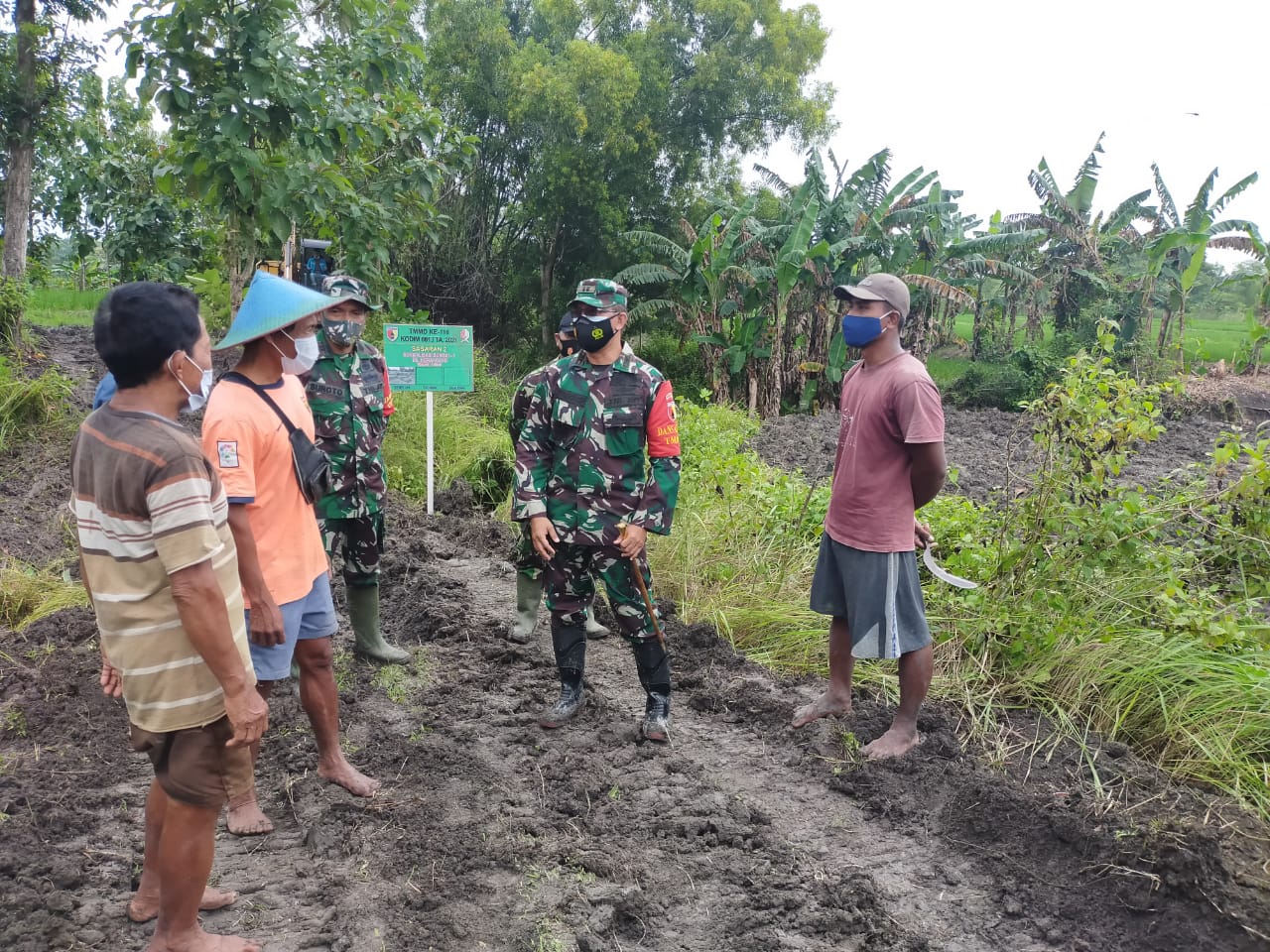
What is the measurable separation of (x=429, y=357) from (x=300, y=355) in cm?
485

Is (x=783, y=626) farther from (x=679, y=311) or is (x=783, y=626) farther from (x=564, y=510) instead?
(x=679, y=311)

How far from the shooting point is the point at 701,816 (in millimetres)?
3617

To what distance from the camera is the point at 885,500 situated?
391 cm

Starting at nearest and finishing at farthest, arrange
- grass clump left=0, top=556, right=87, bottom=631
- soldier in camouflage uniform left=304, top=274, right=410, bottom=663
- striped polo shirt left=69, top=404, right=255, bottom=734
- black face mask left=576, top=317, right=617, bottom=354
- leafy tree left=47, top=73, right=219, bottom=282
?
striped polo shirt left=69, top=404, right=255, bottom=734 < black face mask left=576, top=317, right=617, bottom=354 < soldier in camouflage uniform left=304, top=274, right=410, bottom=663 < grass clump left=0, top=556, right=87, bottom=631 < leafy tree left=47, top=73, right=219, bottom=282

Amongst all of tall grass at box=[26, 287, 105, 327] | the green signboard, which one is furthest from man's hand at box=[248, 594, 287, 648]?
tall grass at box=[26, 287, 105, 327]

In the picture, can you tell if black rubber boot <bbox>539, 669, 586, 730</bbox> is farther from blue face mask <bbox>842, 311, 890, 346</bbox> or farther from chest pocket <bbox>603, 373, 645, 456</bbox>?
blue face mask <bbox>842, 311, 890, 346</bbox>

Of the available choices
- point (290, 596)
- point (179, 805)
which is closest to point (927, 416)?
point (290, 596)

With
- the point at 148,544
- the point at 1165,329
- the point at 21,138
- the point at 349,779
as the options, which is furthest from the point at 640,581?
the point at 1165,329

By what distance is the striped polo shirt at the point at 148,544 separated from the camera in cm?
225

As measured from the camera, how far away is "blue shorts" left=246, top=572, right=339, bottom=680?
3.17m

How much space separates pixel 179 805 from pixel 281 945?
661mm

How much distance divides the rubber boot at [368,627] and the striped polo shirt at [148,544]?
8.47ft

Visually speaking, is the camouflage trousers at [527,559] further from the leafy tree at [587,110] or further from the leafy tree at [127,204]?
the leafy tree at [587,110]

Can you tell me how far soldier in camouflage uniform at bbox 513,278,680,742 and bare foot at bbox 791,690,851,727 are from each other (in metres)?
0.80
